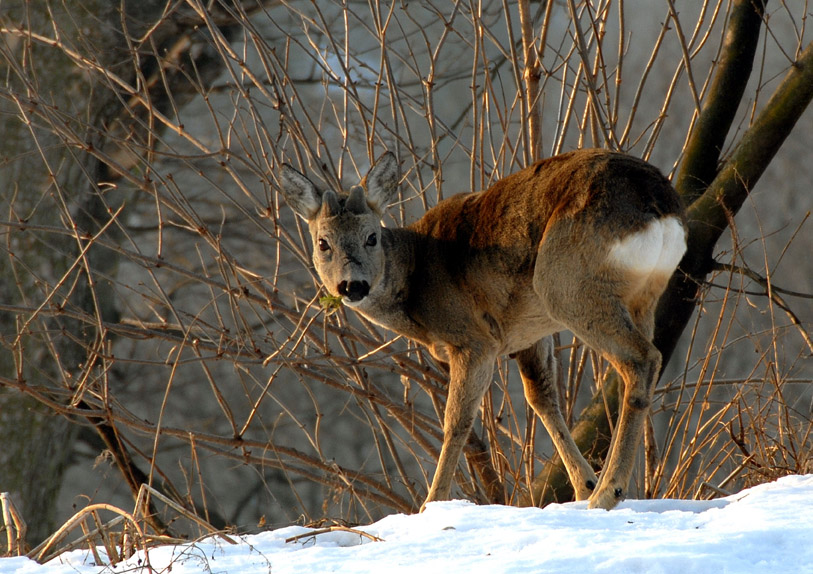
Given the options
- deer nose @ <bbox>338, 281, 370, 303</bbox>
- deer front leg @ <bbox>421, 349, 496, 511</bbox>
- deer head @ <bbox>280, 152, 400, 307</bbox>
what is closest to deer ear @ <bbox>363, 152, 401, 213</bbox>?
deer head @ <bbox>280, 152, 400, 307</bbox>

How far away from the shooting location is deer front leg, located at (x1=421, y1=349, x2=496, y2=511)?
5172mm

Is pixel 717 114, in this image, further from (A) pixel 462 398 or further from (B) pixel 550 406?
(A) pixel 462 398

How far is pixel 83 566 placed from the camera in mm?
3625

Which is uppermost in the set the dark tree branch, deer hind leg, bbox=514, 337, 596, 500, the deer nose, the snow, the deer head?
the dark tree branch

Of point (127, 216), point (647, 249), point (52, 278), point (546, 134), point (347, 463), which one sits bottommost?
point (347, 463)

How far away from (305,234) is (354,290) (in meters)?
4.29

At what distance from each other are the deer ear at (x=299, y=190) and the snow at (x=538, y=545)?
2.04 m

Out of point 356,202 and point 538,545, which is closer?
point 538,545

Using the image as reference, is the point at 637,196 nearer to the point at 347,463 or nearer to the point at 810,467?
the point at 810,467

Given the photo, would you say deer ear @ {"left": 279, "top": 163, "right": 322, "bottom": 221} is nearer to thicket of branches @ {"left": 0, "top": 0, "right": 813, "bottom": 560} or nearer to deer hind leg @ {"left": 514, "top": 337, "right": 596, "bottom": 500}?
thicket of branches @ {"left": 0, "top": 0, "right": 813, "bottom": 560}

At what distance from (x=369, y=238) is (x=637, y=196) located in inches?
58.7

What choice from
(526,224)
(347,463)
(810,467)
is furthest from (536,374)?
(347,463)

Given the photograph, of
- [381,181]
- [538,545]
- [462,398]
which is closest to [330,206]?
[381,181]

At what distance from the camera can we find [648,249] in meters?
4.54
